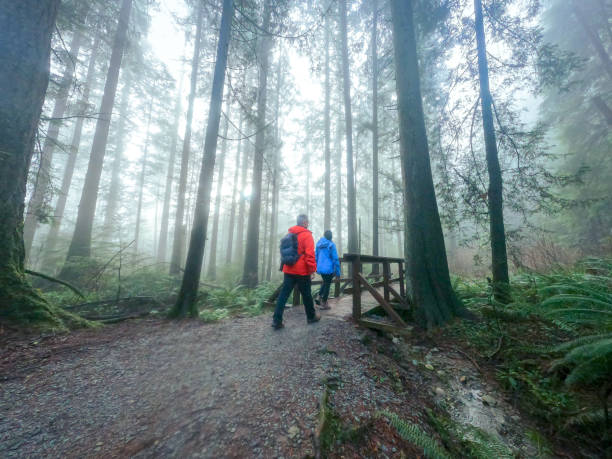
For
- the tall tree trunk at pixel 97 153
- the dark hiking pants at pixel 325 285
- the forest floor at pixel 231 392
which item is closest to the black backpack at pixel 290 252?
the forest floor at pixel 231 392

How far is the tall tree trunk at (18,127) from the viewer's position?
390 centimetres

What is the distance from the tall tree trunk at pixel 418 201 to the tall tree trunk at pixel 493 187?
137cm

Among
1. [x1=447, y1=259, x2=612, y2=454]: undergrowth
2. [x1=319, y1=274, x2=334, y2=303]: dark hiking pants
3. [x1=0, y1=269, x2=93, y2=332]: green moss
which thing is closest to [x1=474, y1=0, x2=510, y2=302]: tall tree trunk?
[x1=447, y1=259, x2=612, y2=454]: undergrowth

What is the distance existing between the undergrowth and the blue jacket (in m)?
2.87

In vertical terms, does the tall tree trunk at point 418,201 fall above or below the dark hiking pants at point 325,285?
above

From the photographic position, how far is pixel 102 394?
2.60 m

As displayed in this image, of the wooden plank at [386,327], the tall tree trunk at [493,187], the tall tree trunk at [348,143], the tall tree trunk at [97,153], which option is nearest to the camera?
the wooden plank at [386,327]

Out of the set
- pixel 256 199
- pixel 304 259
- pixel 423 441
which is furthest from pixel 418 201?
pixel 256 199

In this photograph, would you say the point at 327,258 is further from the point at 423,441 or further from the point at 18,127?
the point at 18,127

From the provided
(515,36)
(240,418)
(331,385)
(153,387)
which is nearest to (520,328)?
(331,385)

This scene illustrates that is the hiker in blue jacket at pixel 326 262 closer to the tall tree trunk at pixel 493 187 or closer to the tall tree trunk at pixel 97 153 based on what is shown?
the tall tree trunk at pixel 493 187

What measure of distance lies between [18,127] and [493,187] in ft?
32.8

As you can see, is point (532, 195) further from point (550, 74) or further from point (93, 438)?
point (93, 438)

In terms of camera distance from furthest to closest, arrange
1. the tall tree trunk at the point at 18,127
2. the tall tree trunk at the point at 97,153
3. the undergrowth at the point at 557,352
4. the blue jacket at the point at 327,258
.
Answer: the tall tree trunk at the point at 97,153 → the blue jacket at the point at 327,258 → the tall tree trunk at the point at 18,127 → the undergrowth at the point at 557,352
